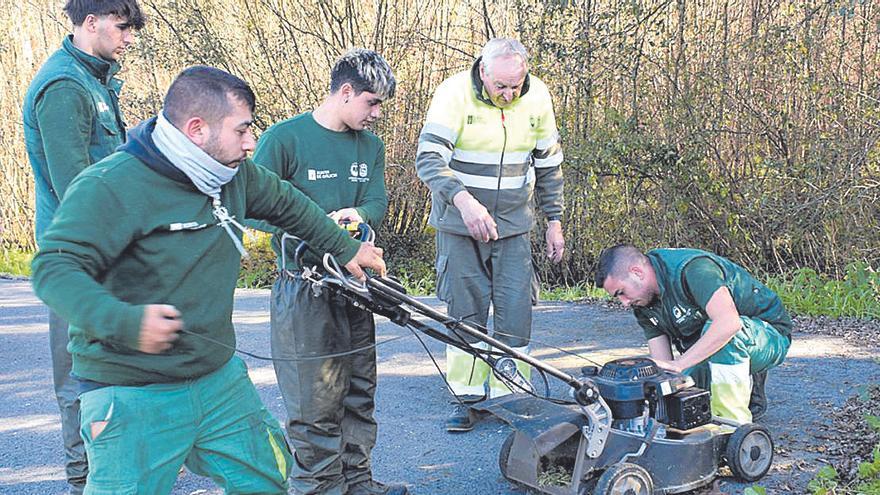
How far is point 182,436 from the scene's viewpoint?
321cm

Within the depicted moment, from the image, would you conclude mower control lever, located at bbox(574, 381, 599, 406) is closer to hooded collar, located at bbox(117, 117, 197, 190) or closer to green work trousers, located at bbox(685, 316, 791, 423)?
green work trousers, located at bbox(685, 316, 791, 423)

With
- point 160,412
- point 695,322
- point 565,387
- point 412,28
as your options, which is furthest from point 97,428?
point 412,28

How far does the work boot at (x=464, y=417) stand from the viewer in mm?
5660

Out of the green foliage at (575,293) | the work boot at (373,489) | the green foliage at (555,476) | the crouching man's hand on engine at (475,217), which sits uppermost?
the crouching man's hand on engine at (475,217)

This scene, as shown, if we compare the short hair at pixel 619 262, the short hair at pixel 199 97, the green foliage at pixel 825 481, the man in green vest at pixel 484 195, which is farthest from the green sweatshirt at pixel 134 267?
the green foliage at pixel 825 481

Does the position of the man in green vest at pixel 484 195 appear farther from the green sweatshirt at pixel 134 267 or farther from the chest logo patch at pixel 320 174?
the green sweatshirt at pixel 134 267

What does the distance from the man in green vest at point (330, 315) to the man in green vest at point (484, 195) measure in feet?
3.75

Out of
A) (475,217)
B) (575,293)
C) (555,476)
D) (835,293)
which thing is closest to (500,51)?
(475,217)

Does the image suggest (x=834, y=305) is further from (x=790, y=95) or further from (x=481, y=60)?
(x=481, y=60)

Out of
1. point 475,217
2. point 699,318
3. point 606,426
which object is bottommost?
point 606,426

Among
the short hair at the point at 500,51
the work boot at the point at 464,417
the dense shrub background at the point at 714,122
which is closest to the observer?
the short hair at the point at 500,51

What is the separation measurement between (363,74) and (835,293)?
632 cm

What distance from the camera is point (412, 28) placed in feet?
39.4

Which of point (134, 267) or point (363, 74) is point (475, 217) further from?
point (134, 267)
